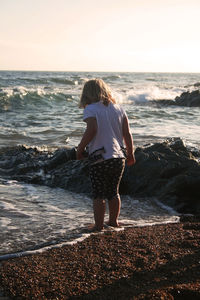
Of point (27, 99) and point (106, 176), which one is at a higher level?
point (106, 176)

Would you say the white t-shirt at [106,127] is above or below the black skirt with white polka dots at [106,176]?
above

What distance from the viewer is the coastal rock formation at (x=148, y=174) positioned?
5.16m

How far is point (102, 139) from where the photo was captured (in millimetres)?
3867

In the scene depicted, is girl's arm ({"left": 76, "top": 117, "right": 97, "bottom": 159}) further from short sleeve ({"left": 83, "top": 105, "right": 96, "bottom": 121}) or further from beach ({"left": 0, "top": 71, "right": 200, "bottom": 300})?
beach ({"left": 0, "top": 71, "right": 200, "bottom": 300})

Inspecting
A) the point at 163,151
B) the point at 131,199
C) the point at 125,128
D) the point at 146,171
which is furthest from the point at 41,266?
the point at 163,151

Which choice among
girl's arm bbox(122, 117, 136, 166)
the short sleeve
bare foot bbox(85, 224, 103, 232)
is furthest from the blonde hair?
bare foot bbox(85, 224, 103, 232)

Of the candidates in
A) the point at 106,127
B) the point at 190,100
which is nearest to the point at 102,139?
the point at 106,127

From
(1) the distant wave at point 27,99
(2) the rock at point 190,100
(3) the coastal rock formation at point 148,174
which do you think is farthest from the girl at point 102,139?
(2) the rock at point 190,100

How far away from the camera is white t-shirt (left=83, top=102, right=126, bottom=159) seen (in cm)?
383

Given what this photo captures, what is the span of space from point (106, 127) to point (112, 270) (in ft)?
4.96

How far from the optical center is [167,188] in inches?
210

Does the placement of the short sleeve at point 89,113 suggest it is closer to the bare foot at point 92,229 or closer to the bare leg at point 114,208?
the bare leg at point 114,208

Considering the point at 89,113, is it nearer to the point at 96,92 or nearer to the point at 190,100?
the point at 96,92

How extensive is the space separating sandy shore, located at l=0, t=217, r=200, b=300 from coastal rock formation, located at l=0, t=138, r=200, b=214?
1.59 metres
